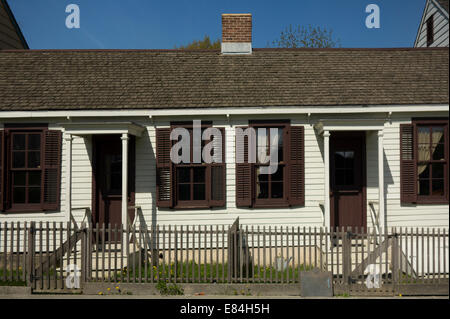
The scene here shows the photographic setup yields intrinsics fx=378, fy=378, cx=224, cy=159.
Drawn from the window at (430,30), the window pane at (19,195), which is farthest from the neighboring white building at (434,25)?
the window pane at (19,195)

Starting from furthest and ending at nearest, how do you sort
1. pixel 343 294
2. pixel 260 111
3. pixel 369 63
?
pixel 369 63, pixel 260 111, pixel 343 294

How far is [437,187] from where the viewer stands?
9453 millimetres

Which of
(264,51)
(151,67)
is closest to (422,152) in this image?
(264,51)

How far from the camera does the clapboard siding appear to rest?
368 inches

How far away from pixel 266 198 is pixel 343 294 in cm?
316

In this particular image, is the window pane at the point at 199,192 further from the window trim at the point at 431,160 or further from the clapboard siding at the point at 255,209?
the window trim at the point at 431,160

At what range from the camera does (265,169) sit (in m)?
9.61

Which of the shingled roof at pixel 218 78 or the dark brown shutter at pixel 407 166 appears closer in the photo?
the dark brown shutter at pixel 407 166

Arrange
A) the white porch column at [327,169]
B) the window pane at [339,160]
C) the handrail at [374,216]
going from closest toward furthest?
the white porch column at [327,169]
the handrail at [374,216]
the window pane at [339,160]

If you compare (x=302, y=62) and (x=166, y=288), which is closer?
(x=166, y=288)

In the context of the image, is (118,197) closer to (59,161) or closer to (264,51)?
(59,161)

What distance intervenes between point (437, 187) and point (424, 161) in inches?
29.7

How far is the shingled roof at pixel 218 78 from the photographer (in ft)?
31.1

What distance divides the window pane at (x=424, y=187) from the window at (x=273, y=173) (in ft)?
9.67
